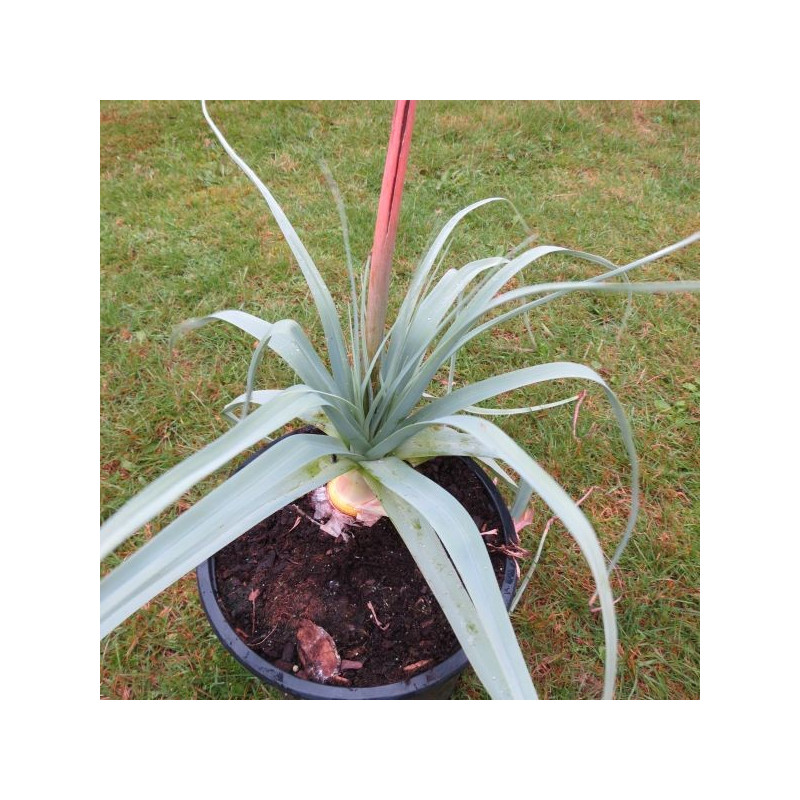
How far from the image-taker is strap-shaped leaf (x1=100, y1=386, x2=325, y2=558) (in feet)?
1.51

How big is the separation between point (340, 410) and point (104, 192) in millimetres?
1467

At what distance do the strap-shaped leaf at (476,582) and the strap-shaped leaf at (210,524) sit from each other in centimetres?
12

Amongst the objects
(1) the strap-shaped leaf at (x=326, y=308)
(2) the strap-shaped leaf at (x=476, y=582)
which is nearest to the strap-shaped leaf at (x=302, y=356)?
(1) the strap-shaped leaf at (x=326, y=308)

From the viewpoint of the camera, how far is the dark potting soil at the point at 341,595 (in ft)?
2.73

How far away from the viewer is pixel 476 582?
1.91ft

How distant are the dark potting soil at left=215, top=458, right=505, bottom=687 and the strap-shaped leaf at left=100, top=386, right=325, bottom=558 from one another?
412mm

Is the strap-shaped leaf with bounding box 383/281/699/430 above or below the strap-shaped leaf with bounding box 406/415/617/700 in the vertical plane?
above

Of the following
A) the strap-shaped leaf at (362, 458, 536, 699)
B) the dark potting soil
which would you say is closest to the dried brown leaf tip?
the dark potting soil

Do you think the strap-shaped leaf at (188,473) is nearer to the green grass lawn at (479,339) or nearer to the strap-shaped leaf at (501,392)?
the strap-shaped leaf at (501,392)

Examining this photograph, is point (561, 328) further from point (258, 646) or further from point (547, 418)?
point (258, 646)

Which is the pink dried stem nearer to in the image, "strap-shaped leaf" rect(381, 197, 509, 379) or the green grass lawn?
"strap-shaped leaf" rect(381, 197, 509, 379)

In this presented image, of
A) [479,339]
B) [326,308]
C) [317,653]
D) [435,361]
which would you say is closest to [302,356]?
[326,308]

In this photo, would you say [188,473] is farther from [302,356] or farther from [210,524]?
[302,356]

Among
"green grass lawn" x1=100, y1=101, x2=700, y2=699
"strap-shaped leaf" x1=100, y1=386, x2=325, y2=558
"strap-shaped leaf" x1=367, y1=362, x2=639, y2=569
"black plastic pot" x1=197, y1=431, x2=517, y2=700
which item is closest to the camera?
"strap-shaped leaf" x1=100, y1=386, x2=325, y2=558
